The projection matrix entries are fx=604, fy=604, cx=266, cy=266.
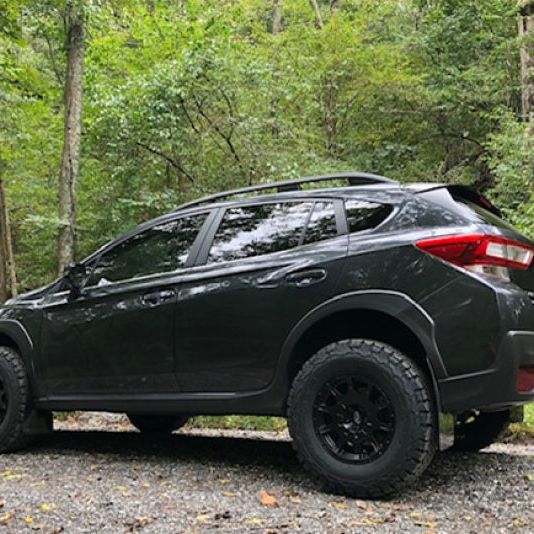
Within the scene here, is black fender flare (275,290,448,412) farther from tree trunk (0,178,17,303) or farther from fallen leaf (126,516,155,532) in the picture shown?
tree trunk (0,178,17,303)

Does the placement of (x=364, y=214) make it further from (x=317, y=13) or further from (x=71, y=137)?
(x=317, y=13)

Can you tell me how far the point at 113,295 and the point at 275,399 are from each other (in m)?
1.39

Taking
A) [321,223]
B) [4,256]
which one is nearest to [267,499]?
[321,223]

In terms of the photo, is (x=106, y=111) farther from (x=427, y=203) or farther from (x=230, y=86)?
(x=427, y=203)

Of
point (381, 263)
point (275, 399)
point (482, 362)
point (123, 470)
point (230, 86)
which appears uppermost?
point (230, 86)

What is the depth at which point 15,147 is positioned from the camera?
1161 centimetres

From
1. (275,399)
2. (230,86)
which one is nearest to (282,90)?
(230,86)

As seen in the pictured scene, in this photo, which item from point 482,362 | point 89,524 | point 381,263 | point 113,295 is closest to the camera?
point 89,524

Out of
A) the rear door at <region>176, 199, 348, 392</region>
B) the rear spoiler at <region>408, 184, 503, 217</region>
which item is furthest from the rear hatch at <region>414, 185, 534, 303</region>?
the rear door at <region>176, 199, 348, 392</region>

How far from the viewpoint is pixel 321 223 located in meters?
3.58

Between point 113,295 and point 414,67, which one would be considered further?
point 414,67

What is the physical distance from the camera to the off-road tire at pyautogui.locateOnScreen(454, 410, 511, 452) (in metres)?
3.85

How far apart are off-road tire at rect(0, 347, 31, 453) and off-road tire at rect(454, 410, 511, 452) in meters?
2.97

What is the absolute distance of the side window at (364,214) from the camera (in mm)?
3373
